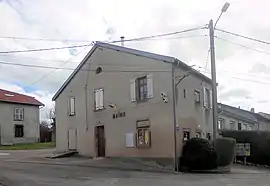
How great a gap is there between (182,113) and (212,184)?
938 cm

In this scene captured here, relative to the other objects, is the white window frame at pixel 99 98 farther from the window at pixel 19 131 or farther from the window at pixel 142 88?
the window at pixel 19 131

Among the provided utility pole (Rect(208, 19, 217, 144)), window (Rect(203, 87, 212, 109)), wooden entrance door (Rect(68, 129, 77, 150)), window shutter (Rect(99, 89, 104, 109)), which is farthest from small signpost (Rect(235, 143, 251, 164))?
wooden entrance door (Rect(68, 129, 77, 150))

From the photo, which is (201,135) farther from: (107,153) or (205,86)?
(107,153)

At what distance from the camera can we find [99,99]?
28.8m

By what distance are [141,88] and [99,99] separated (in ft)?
12.8

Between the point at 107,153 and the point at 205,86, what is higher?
the point at 205,86

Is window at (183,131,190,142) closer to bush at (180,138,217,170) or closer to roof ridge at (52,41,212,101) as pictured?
bush at (180,138,217,170)

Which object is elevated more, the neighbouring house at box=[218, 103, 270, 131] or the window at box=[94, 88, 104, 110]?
the window at box=[94, 88, 104, 110]

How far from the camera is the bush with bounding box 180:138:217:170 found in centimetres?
2334

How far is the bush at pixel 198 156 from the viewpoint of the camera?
23344mm

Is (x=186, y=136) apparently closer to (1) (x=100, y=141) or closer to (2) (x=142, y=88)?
(2) (x=142, y=88)

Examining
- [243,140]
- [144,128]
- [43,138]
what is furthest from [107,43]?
[43,138]

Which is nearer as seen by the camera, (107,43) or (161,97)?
(161,97)

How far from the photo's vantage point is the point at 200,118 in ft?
91.0
